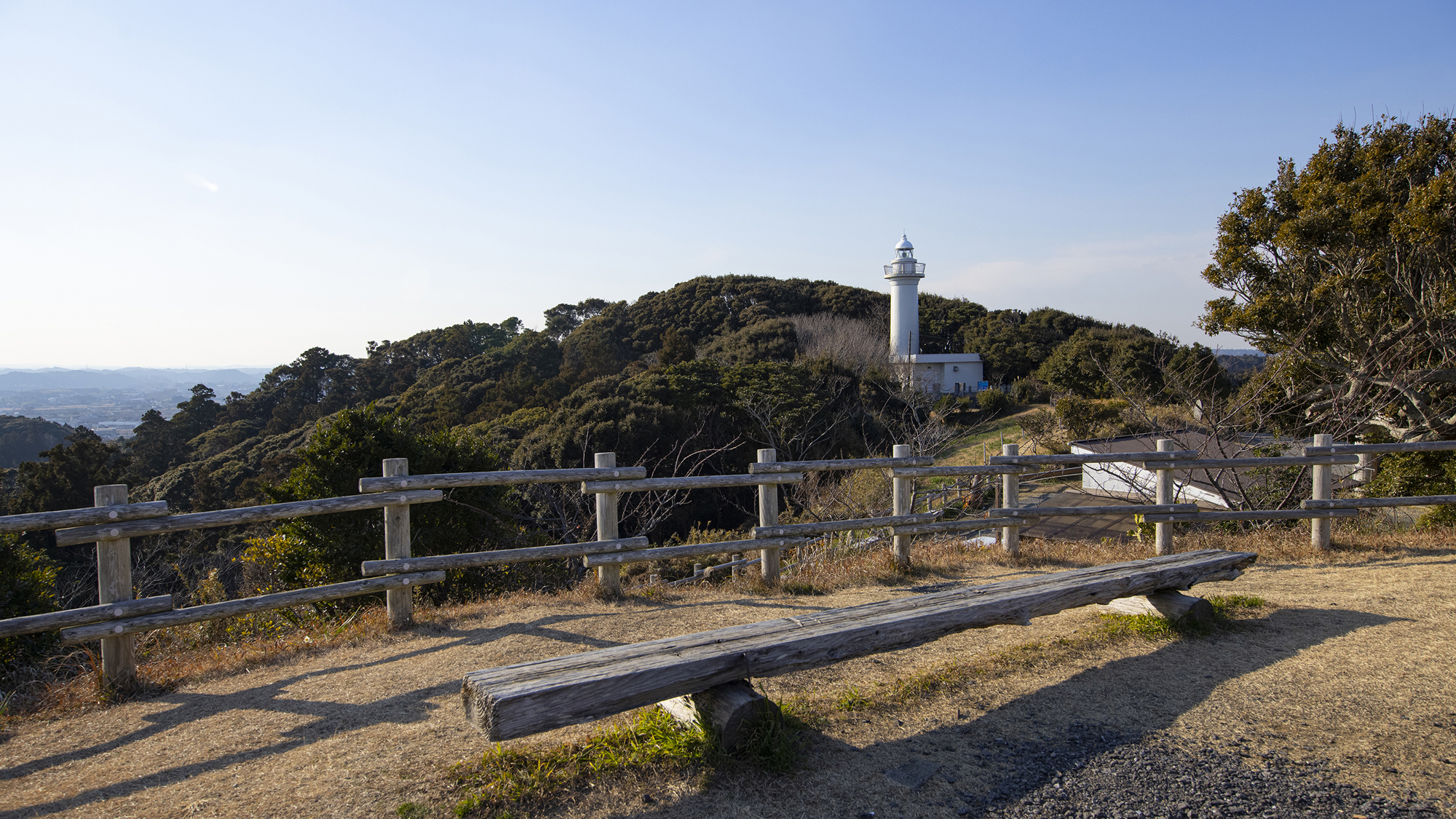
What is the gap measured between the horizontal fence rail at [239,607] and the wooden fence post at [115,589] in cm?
9

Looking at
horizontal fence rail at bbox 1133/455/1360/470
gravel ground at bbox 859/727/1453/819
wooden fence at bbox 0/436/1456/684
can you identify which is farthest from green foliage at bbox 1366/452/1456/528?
gravel ground at bbox 859/727/1453/819

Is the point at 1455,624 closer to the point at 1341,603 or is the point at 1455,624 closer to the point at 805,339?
the point at 1341,603

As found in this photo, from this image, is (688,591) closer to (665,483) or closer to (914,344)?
(665,483)

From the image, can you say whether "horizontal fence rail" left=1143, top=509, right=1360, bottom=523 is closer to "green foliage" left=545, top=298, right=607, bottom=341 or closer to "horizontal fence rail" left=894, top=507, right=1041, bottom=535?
"horizontal fence rail" left=894, top=507, right=1041, bottom=535

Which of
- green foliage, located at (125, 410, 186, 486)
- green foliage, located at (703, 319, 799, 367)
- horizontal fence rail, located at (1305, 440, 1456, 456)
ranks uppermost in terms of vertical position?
green foliage, located at (703, 319, 799, 367)

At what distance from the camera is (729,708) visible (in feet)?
9.87

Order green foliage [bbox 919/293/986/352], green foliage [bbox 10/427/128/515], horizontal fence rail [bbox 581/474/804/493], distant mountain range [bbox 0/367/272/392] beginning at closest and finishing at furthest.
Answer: horizontal fence rail [bbox 581/474/804/493] → green foliage [bbox 10/427/128/515] → green foliage [bbox 919/293/986/352] → distant mountain range [bbox 0/367/272/392]

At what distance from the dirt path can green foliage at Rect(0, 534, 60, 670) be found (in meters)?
2.14

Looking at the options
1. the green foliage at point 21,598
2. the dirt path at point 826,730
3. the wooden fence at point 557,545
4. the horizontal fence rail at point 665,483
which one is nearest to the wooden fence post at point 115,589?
the wooden fence at point 557,545

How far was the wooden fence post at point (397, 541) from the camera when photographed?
509cm

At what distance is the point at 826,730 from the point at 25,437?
133ft

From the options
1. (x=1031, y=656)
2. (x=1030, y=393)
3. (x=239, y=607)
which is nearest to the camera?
(x=1031, y=656)

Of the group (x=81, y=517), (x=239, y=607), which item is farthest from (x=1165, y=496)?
(x=81, y=517)

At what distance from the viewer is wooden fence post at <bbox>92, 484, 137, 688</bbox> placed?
4.16 metres
